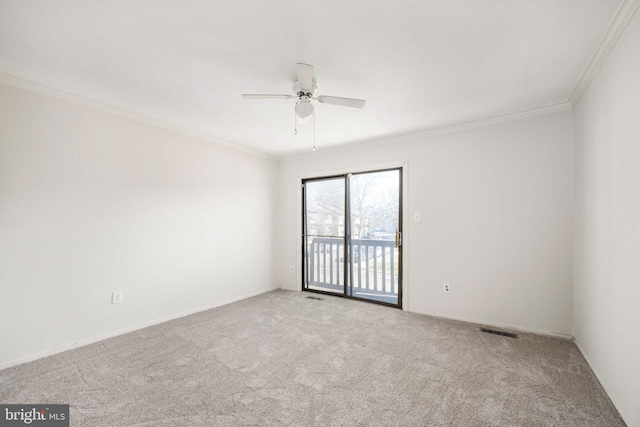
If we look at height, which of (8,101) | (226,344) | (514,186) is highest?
(8,101)

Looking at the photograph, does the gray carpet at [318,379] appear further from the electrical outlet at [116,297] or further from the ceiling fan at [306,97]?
the ceiling fan at [306,97]

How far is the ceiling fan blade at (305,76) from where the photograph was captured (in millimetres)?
2014

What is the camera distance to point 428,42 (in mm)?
1887

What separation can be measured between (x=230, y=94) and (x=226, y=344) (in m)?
2.36

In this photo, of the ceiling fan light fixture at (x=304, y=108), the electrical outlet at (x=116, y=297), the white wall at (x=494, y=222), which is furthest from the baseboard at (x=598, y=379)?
the electrical outlet at (x=116, y=297)

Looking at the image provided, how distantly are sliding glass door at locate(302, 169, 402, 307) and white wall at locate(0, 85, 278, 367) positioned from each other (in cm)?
136

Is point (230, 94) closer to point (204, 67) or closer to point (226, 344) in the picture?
point (204, 67)

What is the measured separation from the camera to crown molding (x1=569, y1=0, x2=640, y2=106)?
157 centimetres

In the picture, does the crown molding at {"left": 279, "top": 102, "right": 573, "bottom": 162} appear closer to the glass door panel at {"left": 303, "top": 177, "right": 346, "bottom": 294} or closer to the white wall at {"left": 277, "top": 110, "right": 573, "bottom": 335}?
the white wall at {"left": 277, "top": 110, "right": 573, "bottom": 335}

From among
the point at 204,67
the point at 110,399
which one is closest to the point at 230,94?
the point at 204,67

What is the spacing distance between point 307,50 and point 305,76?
0.19 meters

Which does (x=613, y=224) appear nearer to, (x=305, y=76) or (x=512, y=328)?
(x=512, y=328)

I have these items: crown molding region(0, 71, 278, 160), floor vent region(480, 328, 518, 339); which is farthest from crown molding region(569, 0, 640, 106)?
crown molding region(0, 71, 278, 160)

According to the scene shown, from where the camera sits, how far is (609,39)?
5.96 ft
